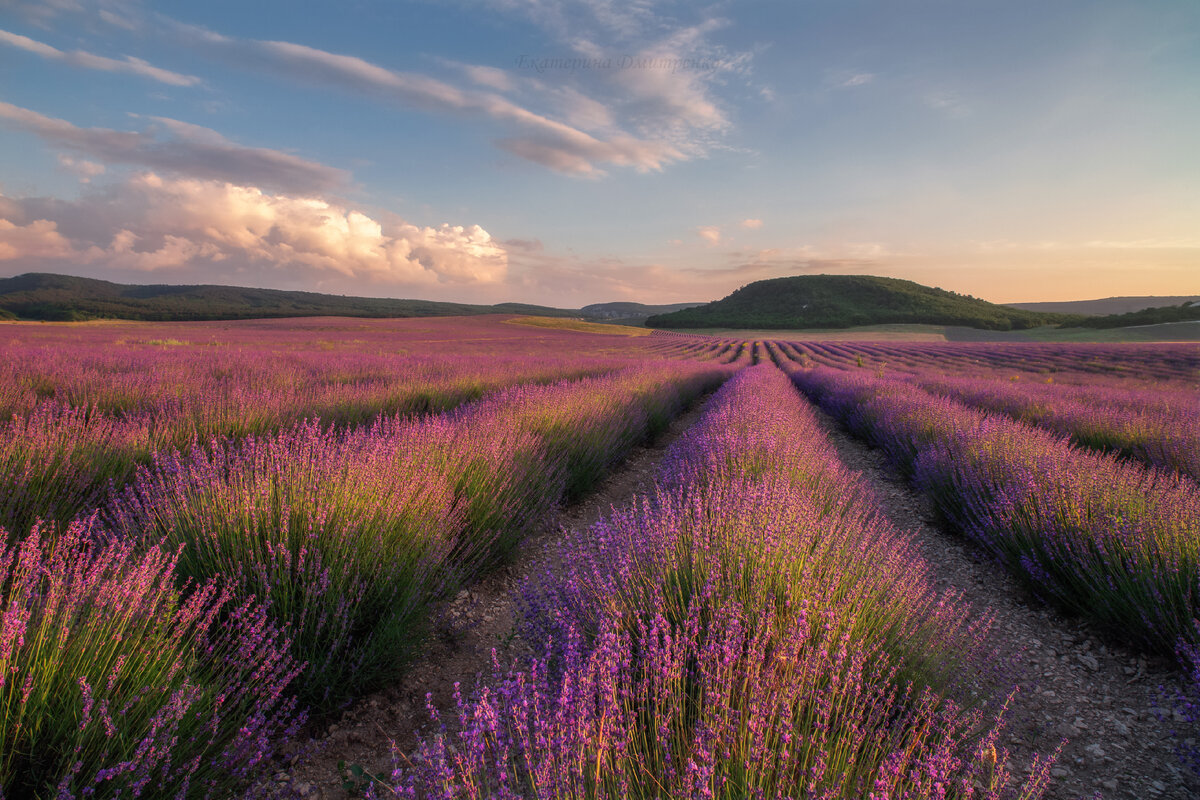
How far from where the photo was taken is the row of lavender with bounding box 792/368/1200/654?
285cm

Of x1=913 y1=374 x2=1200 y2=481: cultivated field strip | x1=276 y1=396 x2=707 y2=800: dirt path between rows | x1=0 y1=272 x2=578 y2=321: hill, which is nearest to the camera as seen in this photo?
x1=276 y1=396 x2=707 y2=800: dirt path between rows

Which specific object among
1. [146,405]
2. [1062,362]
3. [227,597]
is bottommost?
[227,597]

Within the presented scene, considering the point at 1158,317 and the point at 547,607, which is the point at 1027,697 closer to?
the point at 547,607

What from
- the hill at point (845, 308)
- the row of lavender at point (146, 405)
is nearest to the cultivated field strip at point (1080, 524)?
the row of lavender at point (146, 405)

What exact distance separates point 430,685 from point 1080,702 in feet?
10.6

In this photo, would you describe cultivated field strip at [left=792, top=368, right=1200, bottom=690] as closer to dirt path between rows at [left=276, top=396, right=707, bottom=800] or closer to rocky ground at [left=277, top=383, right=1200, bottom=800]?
rocky ground at [left=277, top=383, right=1200, bottom=800]

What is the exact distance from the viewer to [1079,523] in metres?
3.47

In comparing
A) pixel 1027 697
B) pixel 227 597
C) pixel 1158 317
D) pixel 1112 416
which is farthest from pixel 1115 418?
pixel 1158 317

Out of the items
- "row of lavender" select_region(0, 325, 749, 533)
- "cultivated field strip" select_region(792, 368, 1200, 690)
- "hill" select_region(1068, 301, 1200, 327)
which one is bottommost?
"cultivated field strip" select_region(792, 368, 1200, 690)

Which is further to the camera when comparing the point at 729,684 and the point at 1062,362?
the point at 1062,362

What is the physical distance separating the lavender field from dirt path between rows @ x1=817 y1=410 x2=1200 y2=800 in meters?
0.03

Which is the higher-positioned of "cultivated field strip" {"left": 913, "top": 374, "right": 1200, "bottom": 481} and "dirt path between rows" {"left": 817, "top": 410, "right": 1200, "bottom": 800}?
"cultivated field strip" {"left": 913, "top": 374, "right": 1200, "bottom": 481}

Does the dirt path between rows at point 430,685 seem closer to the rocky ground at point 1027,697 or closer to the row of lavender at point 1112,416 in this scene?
the rocky ground at point 1027,697

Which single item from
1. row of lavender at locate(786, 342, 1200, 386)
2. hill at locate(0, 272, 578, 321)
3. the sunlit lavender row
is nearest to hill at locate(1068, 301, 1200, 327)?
row of lavender at locate(786, 342, 1200, 386)
